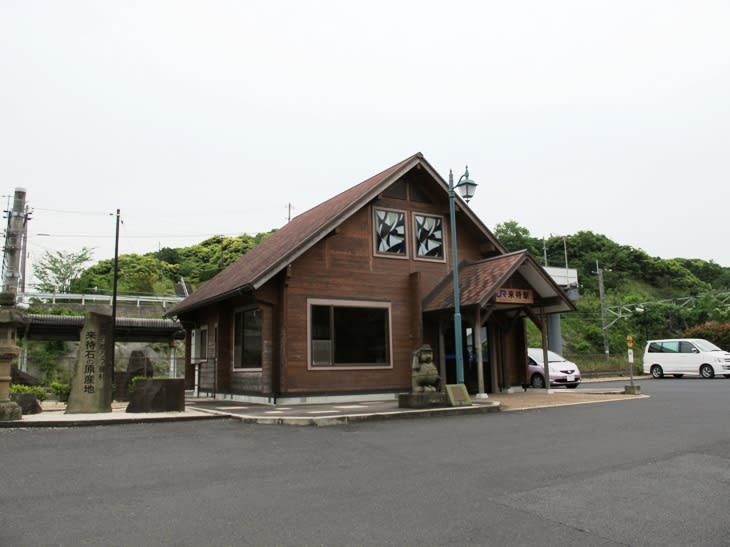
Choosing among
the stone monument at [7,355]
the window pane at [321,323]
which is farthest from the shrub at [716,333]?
the stone monument at [7,355]

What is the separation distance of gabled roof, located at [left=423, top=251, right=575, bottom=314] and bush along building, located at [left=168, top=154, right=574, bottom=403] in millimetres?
43

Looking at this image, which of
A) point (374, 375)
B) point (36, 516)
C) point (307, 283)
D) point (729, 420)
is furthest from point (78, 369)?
point (729, 420)

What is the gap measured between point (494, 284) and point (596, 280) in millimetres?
52952

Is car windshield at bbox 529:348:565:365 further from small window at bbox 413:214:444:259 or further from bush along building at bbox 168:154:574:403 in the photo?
small window at bbox 413:214:444:259

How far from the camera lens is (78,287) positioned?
5278 cm

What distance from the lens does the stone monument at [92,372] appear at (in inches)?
498

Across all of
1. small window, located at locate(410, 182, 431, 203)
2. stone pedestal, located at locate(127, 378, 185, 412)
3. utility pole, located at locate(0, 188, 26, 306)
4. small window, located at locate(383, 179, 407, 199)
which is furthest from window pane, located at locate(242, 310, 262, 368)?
utility pole, located at locate(0, 188, 26, 306)

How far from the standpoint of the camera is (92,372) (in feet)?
42.2

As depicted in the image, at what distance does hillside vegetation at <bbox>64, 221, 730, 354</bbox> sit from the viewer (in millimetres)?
48122

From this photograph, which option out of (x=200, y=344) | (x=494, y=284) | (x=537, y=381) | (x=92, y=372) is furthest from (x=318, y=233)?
(x=537, y=381)

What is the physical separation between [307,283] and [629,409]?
8.20 metres

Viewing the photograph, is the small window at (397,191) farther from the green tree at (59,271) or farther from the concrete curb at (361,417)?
the green tree at (59,271)

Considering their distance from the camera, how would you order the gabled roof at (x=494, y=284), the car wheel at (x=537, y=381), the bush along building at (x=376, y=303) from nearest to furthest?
1. the bush along building at (x=376, y=303)
2. the gabled roof at (x=494, y=284)
3. the car wheel at (x=537, y=381)

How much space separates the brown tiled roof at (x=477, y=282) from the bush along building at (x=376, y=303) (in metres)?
0.05
